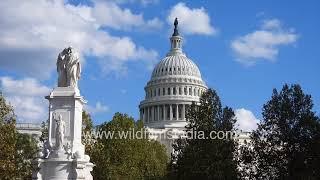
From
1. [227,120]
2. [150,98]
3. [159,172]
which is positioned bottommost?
[159,172]

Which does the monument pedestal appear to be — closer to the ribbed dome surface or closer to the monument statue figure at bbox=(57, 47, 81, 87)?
the monument statue figure at bbox=(57, 47, 81, 87)

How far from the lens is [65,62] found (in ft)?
117

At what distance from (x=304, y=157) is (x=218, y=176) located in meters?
7.11

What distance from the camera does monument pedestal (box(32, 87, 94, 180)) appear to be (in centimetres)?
3366

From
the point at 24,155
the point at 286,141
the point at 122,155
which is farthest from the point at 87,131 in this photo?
the point at 286,141

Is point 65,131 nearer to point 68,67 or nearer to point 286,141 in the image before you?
point 68,67

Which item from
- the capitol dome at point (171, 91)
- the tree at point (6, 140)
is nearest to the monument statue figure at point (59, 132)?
the tree at point (6, 140)

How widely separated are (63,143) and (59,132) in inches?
26.7

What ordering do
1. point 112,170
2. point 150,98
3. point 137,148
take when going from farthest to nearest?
point 150,98 → point 137,148 → point 112,170

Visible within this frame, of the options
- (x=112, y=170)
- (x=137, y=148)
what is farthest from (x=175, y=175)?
(x=137, y=148)

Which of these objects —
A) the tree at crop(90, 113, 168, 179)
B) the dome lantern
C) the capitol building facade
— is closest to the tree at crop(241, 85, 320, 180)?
the tree at crop(90, 113, 168, 179)

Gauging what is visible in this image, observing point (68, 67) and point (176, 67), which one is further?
point (176, 67)

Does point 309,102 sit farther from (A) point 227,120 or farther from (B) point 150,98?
Result: (B) point 150,98

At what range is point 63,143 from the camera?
112 ft
